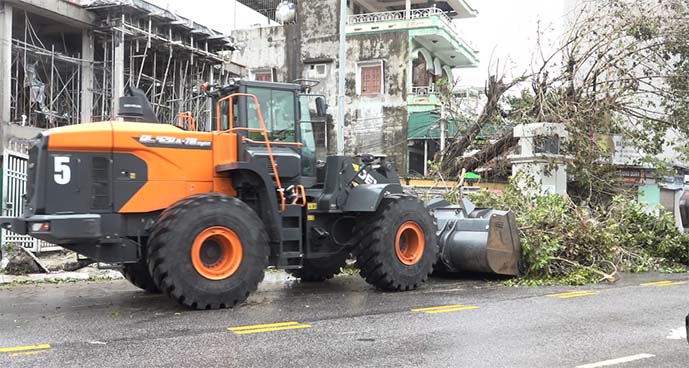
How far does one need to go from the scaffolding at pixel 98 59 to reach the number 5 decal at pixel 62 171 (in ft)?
31.2

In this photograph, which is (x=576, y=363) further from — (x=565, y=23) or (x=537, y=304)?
(x=565, y=23)

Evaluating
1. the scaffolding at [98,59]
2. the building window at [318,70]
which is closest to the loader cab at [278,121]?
the scaffolding at [98,59]

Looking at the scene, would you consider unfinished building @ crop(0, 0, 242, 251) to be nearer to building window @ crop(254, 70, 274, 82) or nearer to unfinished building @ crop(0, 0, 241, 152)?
unfinished building @ crop(0, 0, 241, 152)

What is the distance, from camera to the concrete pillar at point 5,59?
17.0 meters

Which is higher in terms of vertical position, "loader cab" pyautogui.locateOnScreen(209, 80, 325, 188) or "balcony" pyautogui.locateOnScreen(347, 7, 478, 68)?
"balcony" pyautogui.locateOnScreen(347, 7, 478, 68)

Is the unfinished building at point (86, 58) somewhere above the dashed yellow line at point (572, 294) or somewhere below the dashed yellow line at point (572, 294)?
above

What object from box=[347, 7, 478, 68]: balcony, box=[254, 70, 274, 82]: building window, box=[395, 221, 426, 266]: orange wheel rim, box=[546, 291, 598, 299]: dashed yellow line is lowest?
box=[546, 291, 598, 299]: dashed yellow line

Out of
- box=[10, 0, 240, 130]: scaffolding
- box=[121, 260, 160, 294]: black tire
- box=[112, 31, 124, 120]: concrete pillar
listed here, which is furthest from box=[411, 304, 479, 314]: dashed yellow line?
box=[112, 31, 124, 120]: concrete pillar

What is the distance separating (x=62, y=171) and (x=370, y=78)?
88.9 ft

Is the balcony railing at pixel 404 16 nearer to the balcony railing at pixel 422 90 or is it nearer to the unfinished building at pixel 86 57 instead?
the balcony railing at pixel 422 90

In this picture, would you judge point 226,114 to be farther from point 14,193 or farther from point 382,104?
point 382,104

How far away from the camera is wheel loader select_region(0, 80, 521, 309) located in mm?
8281

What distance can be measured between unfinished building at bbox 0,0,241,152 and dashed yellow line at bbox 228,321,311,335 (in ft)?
35.3

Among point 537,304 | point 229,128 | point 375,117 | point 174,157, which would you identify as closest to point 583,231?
point 537,304
